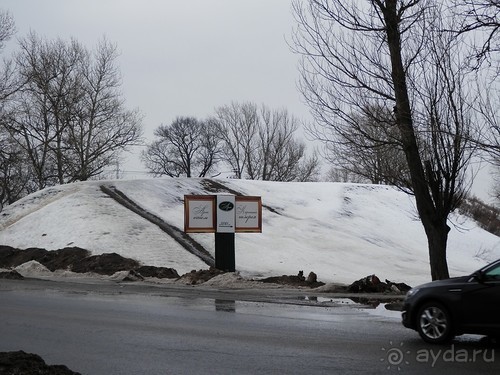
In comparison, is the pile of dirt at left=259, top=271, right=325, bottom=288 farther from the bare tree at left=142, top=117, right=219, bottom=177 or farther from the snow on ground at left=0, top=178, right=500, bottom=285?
the bare tree at left=142, top=117, right=219, bottom=177

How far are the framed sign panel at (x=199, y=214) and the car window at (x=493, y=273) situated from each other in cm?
1259

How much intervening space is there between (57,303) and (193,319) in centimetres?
401

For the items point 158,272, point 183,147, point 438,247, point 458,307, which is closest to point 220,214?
point 158,272

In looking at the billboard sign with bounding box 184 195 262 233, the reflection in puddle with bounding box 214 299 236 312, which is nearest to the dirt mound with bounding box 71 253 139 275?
the billboard sign with bounding box 184 195 262 233

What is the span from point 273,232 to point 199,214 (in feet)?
36.1

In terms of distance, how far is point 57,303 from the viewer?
13812 mm

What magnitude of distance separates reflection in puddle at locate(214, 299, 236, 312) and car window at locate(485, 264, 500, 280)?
5784 mm

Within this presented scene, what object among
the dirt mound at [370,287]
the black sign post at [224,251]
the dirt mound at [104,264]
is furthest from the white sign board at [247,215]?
the dirt mound at [370,287]

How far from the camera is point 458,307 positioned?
8828mm

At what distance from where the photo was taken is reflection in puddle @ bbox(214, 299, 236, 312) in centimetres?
1321

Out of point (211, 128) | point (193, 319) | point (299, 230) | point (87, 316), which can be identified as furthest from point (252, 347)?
point (211, 128)

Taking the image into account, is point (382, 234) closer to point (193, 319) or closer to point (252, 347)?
point (193, 319)

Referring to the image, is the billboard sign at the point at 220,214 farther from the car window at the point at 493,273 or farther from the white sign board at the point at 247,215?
the car window at the point at 493,273

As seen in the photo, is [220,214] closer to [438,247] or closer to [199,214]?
[199,214]
